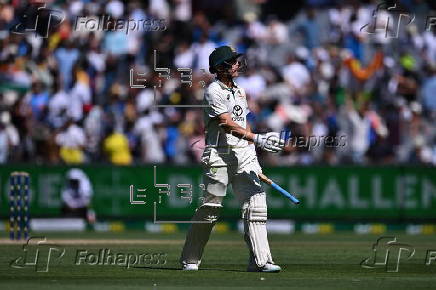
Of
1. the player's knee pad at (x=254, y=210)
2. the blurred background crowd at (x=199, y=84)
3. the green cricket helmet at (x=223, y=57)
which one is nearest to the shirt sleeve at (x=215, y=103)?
the green cricket helmet at (x=223, y=57)

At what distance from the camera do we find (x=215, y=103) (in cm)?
1227

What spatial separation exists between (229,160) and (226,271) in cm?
119

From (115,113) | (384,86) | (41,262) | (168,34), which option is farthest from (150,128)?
(41,262)

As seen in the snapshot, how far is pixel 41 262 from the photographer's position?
44.1 feet

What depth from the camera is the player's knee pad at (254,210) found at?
1215cm

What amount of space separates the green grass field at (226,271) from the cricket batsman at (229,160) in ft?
1.16

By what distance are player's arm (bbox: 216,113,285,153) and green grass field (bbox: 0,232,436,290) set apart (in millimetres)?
1320

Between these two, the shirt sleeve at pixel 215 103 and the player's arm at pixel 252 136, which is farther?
the shirt sleeve at pixel 215 103

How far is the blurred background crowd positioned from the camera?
73.3 feet

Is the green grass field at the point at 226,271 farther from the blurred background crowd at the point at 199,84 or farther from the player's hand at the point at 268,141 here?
the blurred background crowd at the point at 199,84

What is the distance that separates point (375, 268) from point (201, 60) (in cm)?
1131

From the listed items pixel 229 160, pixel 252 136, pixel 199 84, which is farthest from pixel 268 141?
pixel 199 84

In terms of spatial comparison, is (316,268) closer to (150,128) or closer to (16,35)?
(150,128)

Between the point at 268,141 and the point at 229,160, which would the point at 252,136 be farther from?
the point at 229,160
